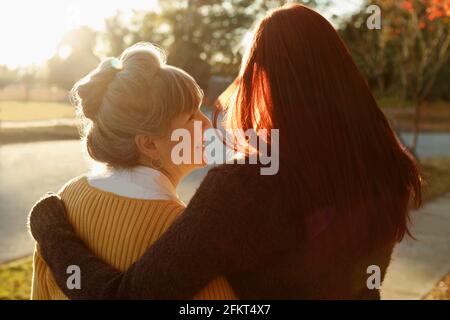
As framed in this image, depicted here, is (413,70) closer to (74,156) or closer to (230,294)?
(74,156)

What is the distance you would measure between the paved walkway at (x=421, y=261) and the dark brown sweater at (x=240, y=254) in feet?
9.13

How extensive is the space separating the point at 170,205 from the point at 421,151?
17812mm

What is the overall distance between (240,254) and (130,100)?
490 mm

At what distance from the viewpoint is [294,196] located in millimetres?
1459

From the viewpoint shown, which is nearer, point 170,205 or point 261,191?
point 261,191

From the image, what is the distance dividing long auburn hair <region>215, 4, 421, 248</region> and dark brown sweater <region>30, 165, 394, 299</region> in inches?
2.1

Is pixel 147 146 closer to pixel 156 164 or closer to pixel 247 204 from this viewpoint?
pixel 156 164

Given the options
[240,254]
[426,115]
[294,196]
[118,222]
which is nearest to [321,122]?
[294,196]

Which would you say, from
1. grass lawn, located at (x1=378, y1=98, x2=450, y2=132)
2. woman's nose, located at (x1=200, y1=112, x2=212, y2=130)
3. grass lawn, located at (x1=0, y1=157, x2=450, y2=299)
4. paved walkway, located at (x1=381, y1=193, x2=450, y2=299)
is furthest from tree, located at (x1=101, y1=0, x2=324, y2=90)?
woman's nose, located at (x1=200, y1=112, x2=212, y2=130)

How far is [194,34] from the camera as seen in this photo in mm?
31766

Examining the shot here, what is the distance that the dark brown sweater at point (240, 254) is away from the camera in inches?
56.4

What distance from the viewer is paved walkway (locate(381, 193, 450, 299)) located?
5281 mm

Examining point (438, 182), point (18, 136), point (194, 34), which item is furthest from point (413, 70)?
point (194, 34)

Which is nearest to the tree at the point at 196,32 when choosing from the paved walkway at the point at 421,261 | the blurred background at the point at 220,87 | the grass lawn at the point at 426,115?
the blurred background at the point at 220,87
